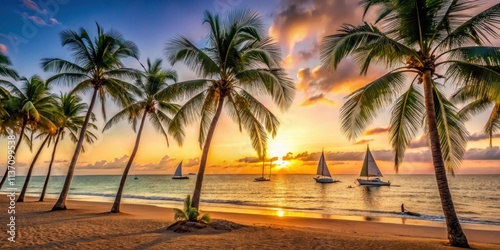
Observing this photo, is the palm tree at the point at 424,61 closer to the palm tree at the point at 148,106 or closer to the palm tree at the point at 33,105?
the palm tree at the point at 148,106

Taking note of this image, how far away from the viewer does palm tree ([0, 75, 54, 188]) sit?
64.0 ft

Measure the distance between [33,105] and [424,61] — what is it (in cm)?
2151

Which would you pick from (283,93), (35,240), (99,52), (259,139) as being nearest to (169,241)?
(35,240)

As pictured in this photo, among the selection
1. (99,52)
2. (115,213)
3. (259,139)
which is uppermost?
(99,52)

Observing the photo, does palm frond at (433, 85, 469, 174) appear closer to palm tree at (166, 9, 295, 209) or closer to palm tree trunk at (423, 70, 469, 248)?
palm tree trunk at (423, 70, 469, 248)

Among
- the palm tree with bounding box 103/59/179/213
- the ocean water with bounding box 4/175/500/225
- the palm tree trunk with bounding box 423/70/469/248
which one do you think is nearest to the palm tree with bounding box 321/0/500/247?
the palm tree trunk with bounding box 423/70/469/248

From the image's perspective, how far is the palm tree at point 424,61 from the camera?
812 centimetres

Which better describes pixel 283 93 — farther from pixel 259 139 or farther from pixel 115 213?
pixel 115 213

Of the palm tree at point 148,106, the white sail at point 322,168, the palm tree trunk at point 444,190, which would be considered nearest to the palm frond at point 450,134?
the palm tree trunk at point 444,190

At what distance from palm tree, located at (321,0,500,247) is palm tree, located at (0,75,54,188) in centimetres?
1866

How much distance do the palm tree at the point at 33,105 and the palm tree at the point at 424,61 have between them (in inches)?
735

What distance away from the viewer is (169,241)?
912 centimetres

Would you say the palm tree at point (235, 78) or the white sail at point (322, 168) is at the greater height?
the palm tree at point (235, 78)

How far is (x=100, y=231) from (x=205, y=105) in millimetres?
6105
